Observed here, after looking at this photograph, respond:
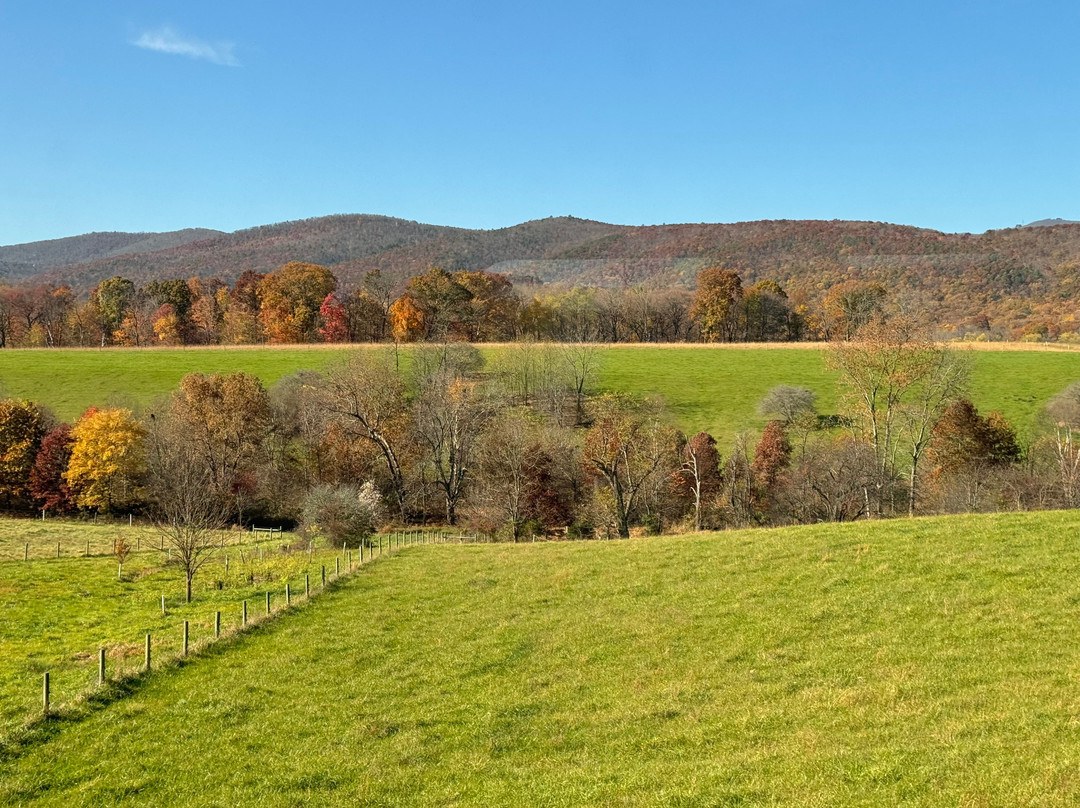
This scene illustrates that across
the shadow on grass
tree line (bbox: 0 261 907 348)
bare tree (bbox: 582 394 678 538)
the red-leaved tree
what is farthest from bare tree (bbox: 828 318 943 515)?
the red-leaved tree

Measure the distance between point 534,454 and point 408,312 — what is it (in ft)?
163

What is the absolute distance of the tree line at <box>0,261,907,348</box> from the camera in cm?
10300

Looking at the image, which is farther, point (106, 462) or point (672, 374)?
point (672, 374)

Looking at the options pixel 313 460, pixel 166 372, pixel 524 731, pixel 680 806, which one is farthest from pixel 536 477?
pixel 166 372

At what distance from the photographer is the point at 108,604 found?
99.1ft

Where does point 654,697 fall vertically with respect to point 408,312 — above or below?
below

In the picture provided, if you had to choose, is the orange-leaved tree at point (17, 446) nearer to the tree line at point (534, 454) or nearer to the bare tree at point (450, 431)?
the tree line at point (534, 454)

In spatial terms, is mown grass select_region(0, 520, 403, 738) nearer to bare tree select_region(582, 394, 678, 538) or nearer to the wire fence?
the wire fence

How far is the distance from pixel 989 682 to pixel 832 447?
43.4 m

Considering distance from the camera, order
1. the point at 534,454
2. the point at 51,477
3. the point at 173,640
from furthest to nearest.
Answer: the point at 51,477 → the point at 534,454 → the point at 173,640

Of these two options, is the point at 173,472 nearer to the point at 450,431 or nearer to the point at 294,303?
the point at 450,431

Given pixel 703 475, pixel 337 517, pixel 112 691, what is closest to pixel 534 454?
pixel 703 475

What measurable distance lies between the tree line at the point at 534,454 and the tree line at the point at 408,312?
29963 millimetres

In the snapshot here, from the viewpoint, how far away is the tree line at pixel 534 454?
4822cm
